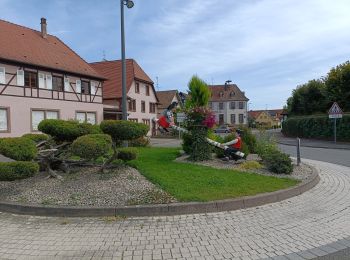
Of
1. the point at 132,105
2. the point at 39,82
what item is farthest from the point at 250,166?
the point at 132,105

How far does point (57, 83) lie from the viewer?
1204 inches

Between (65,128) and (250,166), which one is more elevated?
(65,128)

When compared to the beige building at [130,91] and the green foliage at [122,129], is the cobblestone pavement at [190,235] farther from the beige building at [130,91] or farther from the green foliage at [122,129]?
the beige building at [130,91]

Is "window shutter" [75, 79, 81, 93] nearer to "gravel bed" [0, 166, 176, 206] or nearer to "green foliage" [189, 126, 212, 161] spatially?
"green foliage" [189, 126, 212, 161]

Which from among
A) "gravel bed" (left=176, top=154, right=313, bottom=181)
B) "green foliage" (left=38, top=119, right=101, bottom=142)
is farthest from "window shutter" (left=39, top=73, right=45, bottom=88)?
"green foliage" (left=38, top=119, right=101, bottom=142)

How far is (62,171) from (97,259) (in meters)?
5.16

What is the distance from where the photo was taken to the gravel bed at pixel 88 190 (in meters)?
6.76

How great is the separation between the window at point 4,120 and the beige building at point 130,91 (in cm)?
1366

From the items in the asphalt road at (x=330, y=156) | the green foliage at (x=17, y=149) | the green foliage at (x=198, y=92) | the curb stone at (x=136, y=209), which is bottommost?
the asphalt road at (x=330, y=156)

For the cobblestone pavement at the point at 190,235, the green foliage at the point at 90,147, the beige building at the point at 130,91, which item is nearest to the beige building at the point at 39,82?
the beige building at the point at 130,91

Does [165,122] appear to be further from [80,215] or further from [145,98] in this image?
[145,98]

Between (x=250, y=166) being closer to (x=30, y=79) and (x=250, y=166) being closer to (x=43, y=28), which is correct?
(x=30, y=79)

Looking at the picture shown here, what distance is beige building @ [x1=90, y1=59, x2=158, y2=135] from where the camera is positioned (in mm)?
41719

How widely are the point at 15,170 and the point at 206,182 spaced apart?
407 centimetres
